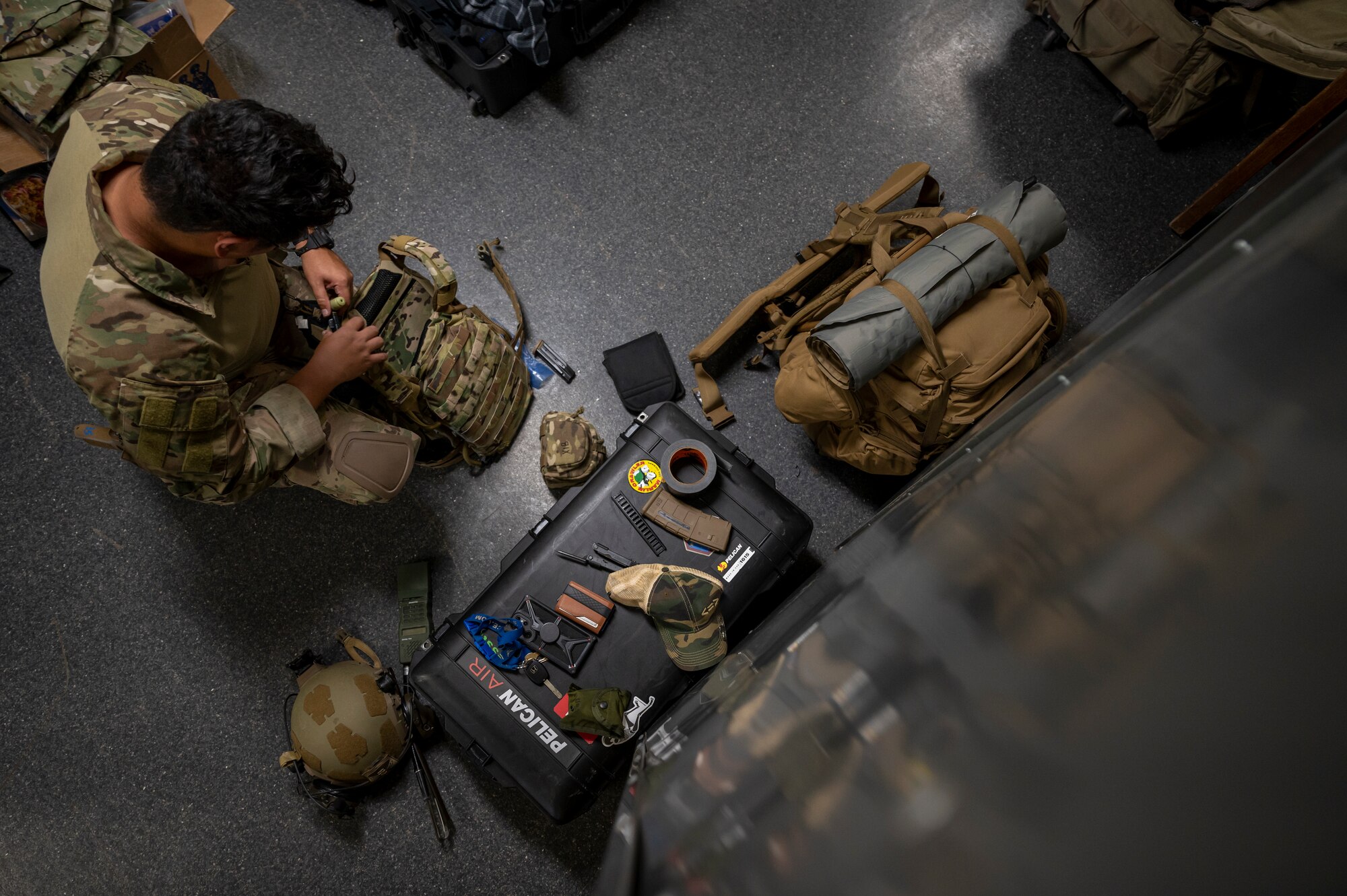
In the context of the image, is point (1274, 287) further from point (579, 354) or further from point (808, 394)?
point (579, 354)

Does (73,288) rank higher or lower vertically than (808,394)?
lower

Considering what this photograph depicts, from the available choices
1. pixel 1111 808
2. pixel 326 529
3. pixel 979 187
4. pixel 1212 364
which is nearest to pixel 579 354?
pixel 326 529

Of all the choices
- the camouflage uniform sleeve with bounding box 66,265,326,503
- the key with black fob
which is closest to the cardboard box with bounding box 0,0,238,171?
the camouflage uniform sleeve with bounding box 66,265,326,503

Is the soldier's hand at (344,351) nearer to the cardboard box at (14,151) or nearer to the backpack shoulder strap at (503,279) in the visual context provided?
the backpack shoulder strap at (503,279)

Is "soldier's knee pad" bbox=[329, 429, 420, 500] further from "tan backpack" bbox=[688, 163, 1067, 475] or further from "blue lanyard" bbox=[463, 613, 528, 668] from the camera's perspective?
"tan backpack" bbox=[688, 163, 1067, 475]

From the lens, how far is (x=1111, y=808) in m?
0.51

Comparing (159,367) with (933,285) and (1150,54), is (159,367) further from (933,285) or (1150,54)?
(1150,54)

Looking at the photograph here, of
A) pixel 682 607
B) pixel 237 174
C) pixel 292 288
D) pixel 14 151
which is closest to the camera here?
pixel 237 174

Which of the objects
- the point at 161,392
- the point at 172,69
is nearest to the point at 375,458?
the point at 161,392

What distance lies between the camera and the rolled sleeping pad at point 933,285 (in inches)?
60.0

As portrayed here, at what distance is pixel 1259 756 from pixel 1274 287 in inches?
16.9

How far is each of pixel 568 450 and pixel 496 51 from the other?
118 cm

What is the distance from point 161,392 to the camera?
1279 millimetres

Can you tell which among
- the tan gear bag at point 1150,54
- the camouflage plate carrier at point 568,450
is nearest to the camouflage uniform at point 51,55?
the camouflage plate carrier at point 568,450
